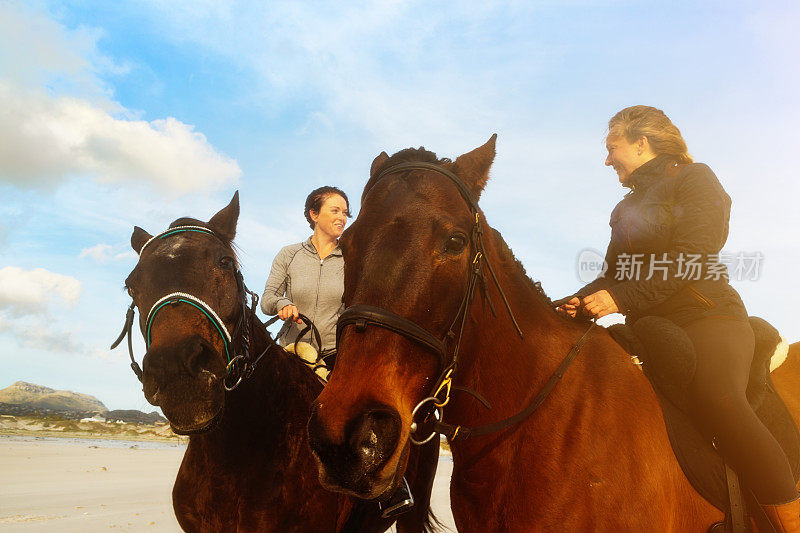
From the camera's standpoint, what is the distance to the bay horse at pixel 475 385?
1946 millimetres

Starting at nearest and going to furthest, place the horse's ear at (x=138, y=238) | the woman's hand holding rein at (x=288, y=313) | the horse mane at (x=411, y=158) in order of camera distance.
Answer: the horse mane at (x=411, y=158) < the woman's hand holding rein at (x=288, y=313) < the horse's ear at (x=138, y=238)

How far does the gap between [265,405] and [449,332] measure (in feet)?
7.53

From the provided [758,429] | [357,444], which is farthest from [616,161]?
[357,444]

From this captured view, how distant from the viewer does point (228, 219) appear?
15.2ft

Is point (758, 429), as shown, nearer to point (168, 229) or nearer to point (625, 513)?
point (625, 513)

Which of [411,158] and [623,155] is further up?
[623,155]

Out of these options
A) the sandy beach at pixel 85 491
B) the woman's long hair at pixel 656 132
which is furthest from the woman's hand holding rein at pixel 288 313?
the sandy beach at pixel 85 491

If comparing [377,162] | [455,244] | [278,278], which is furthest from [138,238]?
[455,244]

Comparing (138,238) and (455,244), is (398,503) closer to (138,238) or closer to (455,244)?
(455,244)

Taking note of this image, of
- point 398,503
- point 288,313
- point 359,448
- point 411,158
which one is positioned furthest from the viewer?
point 288,313

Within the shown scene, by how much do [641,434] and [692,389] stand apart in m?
0.47

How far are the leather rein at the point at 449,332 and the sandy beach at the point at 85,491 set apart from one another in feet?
22.7

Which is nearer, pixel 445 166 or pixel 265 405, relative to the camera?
pixel 445 166

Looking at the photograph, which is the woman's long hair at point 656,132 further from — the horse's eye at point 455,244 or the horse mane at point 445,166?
the horse's eye at point 455,244
